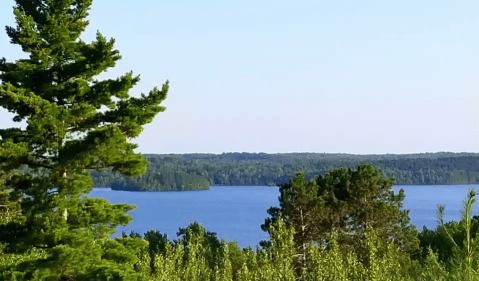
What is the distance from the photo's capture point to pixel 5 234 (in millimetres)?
15562

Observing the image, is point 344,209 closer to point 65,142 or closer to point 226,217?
point 65,142

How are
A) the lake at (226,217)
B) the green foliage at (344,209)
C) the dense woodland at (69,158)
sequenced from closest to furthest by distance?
the dense woodland at (69,158) → the green foliage at (344,209) → the lake at (226,217)

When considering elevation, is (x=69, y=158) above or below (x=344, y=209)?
above

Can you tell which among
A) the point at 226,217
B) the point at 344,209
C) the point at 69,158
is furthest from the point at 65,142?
the point at 226,217

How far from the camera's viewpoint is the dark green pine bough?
15.2 meters

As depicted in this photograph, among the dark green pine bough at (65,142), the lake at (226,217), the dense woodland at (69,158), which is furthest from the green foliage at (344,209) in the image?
the lake at (226,217)

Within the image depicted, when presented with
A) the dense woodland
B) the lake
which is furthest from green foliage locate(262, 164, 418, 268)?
the lake

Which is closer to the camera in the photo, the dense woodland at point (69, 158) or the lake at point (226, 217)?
the dense woodland at point (69, 158)

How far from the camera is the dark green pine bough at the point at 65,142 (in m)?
15.2

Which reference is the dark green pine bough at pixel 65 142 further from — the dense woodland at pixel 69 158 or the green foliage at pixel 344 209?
the green foliage at pixel 344 209

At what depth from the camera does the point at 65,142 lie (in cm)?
1612

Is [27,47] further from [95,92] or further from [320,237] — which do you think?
[320,237]

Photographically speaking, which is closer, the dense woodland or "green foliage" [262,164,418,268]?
the dense woodland

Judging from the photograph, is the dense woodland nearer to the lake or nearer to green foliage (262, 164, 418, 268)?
green foliage (262, 164, 418, 268)
